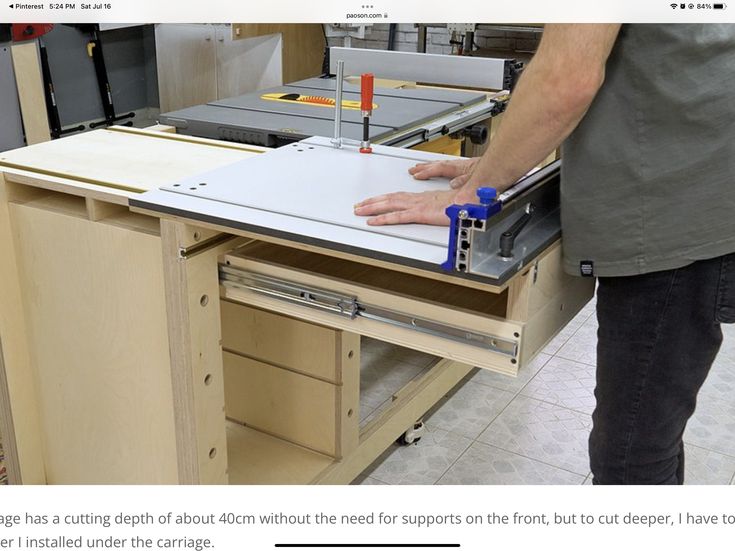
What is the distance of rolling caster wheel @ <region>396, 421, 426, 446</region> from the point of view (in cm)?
181

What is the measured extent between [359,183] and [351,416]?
574 mm

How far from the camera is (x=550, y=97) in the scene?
2.90 ft

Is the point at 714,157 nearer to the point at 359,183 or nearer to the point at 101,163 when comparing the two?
the point at 359,183

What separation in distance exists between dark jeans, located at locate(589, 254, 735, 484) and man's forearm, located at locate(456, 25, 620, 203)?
8.5 inches

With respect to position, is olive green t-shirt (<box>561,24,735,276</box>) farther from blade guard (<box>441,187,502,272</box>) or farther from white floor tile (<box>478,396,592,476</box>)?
white floor tile (<box>478,396,592,476</box>)

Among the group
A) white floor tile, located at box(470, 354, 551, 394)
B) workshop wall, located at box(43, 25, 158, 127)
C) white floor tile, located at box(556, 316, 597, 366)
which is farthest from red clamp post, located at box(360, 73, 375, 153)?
workshop wall, located at box(43, 25, 158, 127)

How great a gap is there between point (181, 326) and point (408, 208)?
1.33ft

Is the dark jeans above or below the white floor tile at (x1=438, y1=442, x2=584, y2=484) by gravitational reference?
above

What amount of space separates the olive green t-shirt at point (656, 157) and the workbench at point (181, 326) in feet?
0.30


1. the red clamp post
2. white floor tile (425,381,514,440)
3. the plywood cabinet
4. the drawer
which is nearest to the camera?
the drawer

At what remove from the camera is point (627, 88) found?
92cm

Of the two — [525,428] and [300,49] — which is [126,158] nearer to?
[525,428]

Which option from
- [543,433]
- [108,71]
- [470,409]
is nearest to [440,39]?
[108,71]
